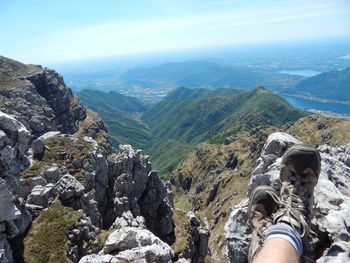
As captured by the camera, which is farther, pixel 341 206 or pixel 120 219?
pixel 120 219

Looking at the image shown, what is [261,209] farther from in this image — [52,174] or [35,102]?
[35,102]

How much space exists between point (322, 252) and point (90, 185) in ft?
172

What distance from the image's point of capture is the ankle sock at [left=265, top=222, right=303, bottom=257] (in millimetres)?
12924

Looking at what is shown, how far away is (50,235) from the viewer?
135 ft

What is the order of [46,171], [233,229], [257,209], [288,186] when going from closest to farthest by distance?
[257,209] → [288,186] → [233,229] → [46,171]

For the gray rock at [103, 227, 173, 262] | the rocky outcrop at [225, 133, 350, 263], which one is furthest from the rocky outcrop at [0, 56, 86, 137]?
the rocky outcrop at [225, 133, 350, 263]

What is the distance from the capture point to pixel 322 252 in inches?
619

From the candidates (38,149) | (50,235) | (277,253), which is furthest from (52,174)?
(277,253)

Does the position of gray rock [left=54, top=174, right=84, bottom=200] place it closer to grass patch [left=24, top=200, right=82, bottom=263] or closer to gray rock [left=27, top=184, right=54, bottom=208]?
gray rock [left=27, top=184, right=54, bottom=208]

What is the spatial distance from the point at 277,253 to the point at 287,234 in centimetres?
148

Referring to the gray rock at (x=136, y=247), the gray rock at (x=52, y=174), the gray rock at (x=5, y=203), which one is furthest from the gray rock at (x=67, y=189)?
the gray rock at (x=5, y=203)

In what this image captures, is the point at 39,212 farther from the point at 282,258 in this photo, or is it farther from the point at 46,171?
the point at 282,258

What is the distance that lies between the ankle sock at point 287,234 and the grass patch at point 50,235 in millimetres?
30053

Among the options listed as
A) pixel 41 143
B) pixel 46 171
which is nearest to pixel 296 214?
pixel 46 171
